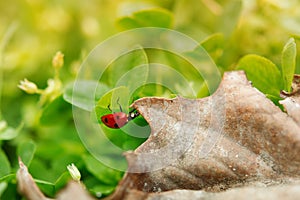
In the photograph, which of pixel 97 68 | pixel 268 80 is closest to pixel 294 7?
pixel 268 80

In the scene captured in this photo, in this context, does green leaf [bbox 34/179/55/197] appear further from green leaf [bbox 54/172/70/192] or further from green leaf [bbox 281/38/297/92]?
green leaf [bbox 281/38/297/92]

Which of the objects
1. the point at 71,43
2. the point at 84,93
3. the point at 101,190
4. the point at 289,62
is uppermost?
the point at 289,62

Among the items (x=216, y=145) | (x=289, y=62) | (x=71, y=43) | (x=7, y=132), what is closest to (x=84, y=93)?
(x=7, y=132)

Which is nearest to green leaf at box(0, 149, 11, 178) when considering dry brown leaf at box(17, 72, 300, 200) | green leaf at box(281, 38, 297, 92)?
dry brown leaf at box(17, 72, 300, 200)

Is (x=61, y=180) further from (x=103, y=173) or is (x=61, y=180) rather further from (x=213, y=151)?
(x=213, y=151)

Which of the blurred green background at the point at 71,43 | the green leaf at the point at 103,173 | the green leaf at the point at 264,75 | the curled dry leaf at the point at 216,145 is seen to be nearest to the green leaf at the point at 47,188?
the blurred green background at the point at 71,43

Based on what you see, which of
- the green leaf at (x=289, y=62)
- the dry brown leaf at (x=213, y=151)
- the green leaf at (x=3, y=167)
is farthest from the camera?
the green leaf at (x=3, y=167)

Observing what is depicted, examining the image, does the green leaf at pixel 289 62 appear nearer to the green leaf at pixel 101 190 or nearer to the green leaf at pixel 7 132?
the green leaf at pixel 101 190
